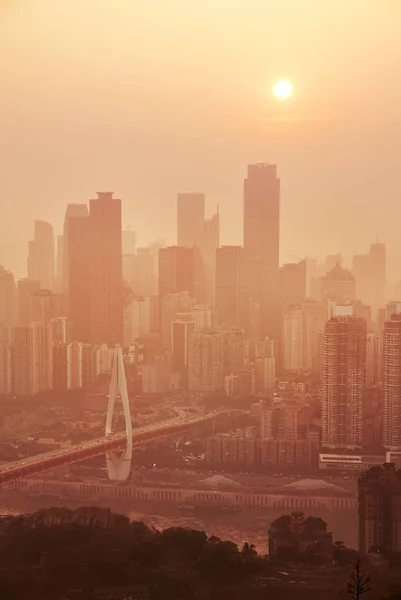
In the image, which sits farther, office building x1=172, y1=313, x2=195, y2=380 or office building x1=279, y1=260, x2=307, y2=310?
office building x1=172, y1=313, x2=195, y2=380

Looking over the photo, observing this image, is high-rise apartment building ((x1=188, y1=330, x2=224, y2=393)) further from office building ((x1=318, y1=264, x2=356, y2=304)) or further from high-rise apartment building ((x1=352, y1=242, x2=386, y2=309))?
high-rise apartment building ((x1=352, y1=242, x2=386, y2=309))

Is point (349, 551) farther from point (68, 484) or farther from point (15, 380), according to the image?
point (15, 380)

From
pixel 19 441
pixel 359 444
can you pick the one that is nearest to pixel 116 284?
pixel 19 441

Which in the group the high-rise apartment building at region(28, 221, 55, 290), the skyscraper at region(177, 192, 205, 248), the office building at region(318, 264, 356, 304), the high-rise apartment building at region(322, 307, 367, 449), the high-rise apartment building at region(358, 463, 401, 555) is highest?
the skyscraper at region(177, 192, 205, 248)

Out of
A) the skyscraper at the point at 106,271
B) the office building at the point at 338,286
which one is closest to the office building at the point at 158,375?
the skyscraper at the point at 106,271

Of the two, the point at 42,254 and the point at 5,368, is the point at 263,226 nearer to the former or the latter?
the point at 42,254

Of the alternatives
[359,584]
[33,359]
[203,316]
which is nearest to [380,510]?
[359,584]

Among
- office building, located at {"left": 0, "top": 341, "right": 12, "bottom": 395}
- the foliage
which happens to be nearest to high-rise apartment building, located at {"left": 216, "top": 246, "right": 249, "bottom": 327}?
office building, located at {"left": 0, "top": 341, "right": 12, "bottom": 395}

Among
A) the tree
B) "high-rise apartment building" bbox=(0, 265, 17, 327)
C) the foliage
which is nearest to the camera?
the tree
